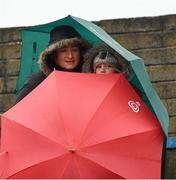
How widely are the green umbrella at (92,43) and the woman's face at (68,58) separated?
13 cm

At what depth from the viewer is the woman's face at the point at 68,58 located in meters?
5.07

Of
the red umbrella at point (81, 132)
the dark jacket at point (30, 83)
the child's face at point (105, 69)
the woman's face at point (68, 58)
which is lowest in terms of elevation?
the red umbrella at point (81, 132)

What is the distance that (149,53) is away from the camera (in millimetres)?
6332

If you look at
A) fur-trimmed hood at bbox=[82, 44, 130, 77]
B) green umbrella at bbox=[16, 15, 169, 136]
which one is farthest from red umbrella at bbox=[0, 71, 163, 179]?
fur-trimmed hood at bbox=[82, 44, 130, 77]

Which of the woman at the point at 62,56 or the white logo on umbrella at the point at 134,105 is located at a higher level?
the woman at the point at 62,56

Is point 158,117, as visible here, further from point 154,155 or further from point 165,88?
point 165,88

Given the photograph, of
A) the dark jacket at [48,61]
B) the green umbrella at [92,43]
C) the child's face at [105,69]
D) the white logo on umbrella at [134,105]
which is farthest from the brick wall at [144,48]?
the white logo on umbrella at [134,105]

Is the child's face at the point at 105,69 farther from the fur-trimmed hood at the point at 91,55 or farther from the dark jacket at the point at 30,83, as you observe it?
the dark jacket at the point at 30,83

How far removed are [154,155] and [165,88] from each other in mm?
1696

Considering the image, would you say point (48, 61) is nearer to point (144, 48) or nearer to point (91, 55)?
point (91, 55)

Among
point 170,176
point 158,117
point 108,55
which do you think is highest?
point 108,55

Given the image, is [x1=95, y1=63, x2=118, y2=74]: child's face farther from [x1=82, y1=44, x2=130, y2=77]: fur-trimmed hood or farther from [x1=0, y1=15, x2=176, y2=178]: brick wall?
[x1=0, y1=15, x2=176, y2=178]: brick wall

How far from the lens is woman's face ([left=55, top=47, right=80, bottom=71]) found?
5066 millimetres

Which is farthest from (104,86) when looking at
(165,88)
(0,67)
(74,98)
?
(0,67)
